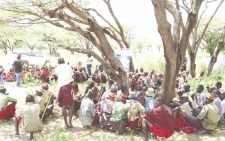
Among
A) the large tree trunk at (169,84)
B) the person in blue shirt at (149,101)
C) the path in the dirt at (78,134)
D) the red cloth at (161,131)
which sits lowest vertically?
the path in the dirt at (78,134)

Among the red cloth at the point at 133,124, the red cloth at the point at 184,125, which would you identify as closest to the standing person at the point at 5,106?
the red cloth at the point at 133,124

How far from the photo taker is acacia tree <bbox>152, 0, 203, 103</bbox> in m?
8.44

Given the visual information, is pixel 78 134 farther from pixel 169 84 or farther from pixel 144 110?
pixel 169 84

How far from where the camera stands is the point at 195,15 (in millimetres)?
8688

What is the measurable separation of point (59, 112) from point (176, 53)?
12.7ft

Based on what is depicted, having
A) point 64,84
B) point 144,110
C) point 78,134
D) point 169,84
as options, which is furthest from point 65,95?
point 169,84

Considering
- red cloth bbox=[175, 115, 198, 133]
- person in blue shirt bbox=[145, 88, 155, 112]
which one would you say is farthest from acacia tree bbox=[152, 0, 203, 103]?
red cloth bbox=[175, 115, 198, 133]

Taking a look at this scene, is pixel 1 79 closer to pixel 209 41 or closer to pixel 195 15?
pixel 195 15

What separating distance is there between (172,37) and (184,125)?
6.59ft

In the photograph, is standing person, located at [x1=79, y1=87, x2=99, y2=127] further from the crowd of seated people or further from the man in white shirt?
the man in white shirt

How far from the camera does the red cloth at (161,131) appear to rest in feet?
26.1

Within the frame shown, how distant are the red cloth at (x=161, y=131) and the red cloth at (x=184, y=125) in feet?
2.95

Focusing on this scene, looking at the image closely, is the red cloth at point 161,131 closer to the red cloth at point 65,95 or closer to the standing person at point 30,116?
the red cloth at point 65,95

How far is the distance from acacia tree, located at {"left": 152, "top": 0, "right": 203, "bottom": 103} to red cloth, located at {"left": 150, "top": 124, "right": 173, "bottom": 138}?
1769mm
